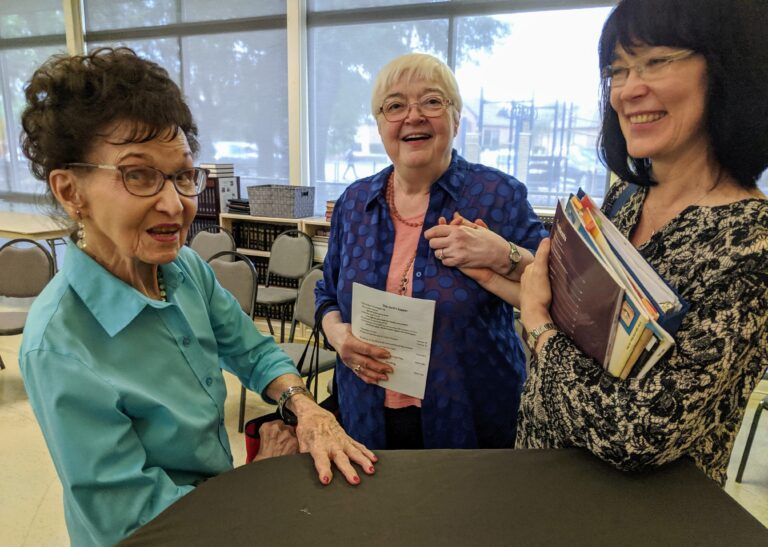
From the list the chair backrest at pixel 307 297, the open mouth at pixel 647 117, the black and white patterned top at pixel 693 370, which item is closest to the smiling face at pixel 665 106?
the open mouth at pixel 647 117

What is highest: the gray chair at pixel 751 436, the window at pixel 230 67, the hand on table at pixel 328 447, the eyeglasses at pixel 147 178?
the window at pixel 230 67

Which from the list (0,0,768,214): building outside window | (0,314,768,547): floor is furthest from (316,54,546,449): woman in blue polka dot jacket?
(0,0,768,214): building outside window

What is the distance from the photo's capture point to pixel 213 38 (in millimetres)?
4961

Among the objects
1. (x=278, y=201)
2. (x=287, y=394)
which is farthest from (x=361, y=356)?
(x=278, y=201)

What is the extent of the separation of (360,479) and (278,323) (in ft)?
13.4

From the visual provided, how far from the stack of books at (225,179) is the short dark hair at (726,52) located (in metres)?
4.34

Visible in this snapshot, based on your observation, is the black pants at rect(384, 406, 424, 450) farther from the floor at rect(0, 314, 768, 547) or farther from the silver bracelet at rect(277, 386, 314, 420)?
the floor at rect(0, 314, 768, 547)

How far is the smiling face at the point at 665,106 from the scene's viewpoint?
2.46 feet

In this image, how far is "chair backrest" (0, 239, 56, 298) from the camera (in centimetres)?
350

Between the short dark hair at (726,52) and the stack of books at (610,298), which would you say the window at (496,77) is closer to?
the short dark hair at (726,52)

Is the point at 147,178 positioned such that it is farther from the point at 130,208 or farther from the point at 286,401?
the point at 286,401

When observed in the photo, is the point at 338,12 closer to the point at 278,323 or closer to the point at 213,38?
the point at 213,38

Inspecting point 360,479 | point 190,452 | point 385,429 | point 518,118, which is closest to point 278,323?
point 518,118

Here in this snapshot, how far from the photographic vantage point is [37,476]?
2.48 meters
